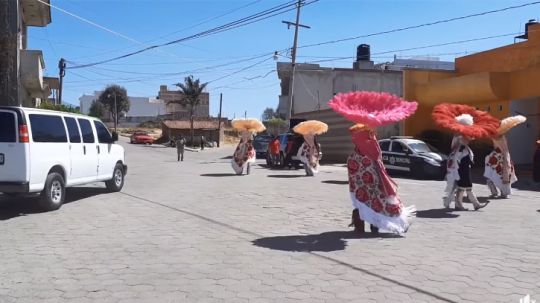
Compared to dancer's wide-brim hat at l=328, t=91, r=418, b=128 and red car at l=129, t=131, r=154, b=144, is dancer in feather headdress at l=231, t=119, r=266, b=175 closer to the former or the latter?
dancer's wide-brim hat at l=328, t=91, r=418, b=128

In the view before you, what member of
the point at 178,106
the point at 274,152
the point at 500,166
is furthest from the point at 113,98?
the point at 500,166

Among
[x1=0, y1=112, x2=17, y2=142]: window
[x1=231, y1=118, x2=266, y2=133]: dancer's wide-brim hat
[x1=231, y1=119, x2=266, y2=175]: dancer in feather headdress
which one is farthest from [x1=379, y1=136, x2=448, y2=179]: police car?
[x1=0, y1=112, x2=17, y2=142]: window

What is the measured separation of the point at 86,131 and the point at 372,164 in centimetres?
677

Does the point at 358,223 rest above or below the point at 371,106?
below

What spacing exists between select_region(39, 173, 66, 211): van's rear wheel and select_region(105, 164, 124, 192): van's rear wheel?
3.15m

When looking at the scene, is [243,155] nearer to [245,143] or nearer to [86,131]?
[245,143]

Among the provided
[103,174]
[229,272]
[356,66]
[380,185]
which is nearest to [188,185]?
[103,174]

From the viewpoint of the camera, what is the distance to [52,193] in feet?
35.6

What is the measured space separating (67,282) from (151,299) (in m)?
1.13

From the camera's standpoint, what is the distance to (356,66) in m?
51.4

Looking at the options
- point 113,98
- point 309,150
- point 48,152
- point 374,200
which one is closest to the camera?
point 374,200

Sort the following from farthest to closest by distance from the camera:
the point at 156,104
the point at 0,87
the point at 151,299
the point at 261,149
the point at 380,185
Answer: the point at 156,104
the point at 261,149
the point at 0,87
the point at 380,185
the point at 151,299

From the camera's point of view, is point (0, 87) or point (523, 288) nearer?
point (523, 288)

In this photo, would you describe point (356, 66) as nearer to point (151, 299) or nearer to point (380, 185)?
point (380, 185)
